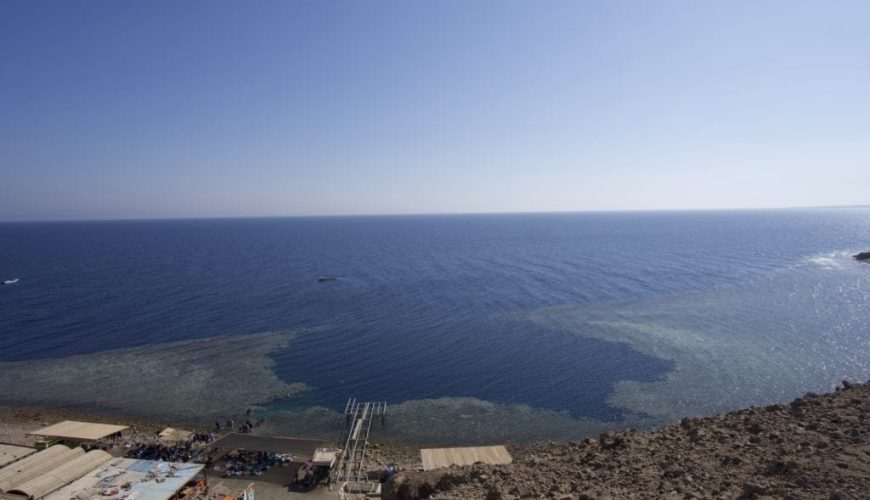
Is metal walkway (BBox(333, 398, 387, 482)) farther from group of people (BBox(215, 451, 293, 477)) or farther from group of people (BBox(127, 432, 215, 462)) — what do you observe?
group of people (BBox(127, 432, 215, 462))

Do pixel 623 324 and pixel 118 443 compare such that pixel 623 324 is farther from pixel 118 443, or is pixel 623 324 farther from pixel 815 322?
pixel 118 443

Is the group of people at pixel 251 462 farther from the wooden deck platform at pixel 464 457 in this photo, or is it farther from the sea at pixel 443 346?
the wooden deck platform at pixel 464 457

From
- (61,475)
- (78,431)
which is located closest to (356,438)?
(61,475)

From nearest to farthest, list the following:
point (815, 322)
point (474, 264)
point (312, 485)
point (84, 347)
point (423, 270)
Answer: point (312, 485)
point (84, 347)
point (815, 322)
point (423, 270)
point (474, 264)

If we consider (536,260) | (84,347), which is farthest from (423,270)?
(84,347)

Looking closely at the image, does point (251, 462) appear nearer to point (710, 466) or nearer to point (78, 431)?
point (78, 431)

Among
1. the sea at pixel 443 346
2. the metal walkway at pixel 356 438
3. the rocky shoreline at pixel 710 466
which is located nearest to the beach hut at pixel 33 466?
the sea at pixel 443 346
